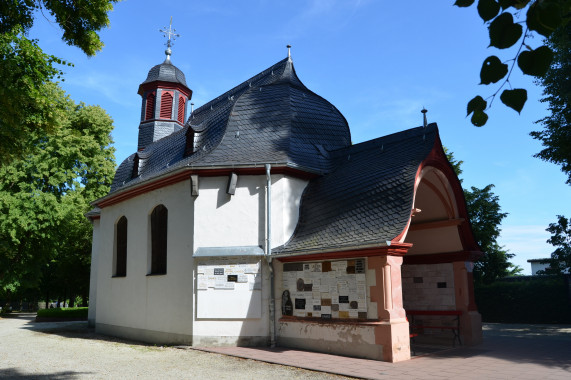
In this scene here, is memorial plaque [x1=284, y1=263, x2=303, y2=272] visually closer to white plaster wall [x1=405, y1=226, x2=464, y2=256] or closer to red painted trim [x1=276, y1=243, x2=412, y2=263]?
red painted trim [x1=276, y1=243, x2=412, y2=263]

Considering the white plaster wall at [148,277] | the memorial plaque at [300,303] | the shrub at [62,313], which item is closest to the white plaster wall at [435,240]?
the memorial plaque at [300,303]

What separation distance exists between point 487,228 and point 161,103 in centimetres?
1653

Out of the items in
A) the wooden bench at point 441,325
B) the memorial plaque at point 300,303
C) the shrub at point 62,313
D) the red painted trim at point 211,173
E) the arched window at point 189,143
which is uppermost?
the arched window at point 189,143

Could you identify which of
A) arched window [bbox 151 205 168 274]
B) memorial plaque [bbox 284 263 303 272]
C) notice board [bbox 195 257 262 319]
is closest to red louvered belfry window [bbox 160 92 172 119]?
arched window [bbox 151 205 168 274]

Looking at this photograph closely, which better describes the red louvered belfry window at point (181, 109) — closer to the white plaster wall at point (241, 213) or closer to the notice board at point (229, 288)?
the white plaster wall at point (241, 213)

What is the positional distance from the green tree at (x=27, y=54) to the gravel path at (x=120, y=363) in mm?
4041

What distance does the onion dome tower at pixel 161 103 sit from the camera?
69.7 ft

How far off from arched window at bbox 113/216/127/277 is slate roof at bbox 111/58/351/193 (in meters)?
1.76

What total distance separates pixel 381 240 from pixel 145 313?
7.63 m

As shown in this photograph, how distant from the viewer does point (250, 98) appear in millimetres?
14594

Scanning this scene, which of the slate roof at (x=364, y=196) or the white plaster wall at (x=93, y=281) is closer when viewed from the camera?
the slate roof at (x=364, y=196)

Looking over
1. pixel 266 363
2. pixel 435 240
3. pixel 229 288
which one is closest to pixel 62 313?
pixel 229 288

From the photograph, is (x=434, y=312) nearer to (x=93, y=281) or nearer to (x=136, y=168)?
(x=136, y=168)

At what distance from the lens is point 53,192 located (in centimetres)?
2448
